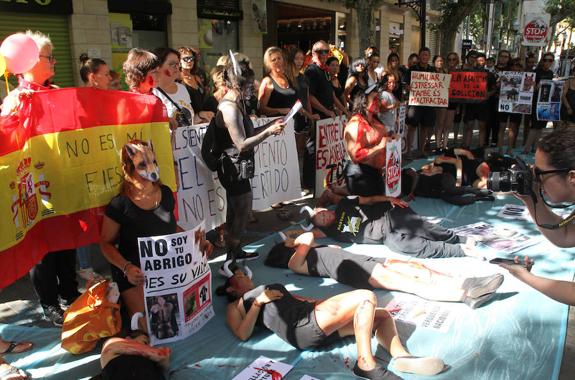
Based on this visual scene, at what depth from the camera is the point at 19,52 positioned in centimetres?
299

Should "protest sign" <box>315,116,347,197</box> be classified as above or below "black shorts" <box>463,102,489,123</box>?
below

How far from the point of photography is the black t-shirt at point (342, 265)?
3932 mm

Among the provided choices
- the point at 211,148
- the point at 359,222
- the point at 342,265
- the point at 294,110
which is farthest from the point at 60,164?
the point at 359,222

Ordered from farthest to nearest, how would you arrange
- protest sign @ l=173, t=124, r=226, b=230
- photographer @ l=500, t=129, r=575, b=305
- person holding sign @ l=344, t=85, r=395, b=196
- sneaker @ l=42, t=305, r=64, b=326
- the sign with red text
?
1. the sign with red text
2. person holding sign @ l=344, t=85, r=395, b=196
3. protest sign @ l=173, t=124, r=226, b=230
4. sneaker @ l=42, t=305, r=64, b=326
5. photographer @ l=500, t=129, r=575, b=305

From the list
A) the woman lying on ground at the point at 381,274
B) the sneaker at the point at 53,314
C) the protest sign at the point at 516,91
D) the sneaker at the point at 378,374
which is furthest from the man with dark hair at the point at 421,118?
the sneaker at the point at 53,314

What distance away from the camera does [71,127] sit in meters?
3.41

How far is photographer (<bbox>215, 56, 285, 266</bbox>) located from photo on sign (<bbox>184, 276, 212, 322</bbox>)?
770 millimetres

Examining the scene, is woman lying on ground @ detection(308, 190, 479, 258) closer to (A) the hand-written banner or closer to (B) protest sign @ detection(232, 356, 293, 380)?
(B) protest sign @ detection(232, 356, 293, 380)

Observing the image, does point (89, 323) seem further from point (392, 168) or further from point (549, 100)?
point (549, 100)

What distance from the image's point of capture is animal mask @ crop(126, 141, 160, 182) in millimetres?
3102

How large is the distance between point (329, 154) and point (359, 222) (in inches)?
79.6

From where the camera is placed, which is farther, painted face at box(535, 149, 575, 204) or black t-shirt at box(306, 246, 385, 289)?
black t-shirt at box(306, 246, 385, 289)

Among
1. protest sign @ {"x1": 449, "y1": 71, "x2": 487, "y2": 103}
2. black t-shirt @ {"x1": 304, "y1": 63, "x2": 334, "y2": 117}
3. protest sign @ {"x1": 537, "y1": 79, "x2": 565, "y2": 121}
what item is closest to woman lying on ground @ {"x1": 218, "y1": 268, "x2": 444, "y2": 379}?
black t-shirt @ {"x1": 304, "y1": 63, "x2": 334, "y2": 117}

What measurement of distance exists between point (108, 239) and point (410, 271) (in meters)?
2.25
